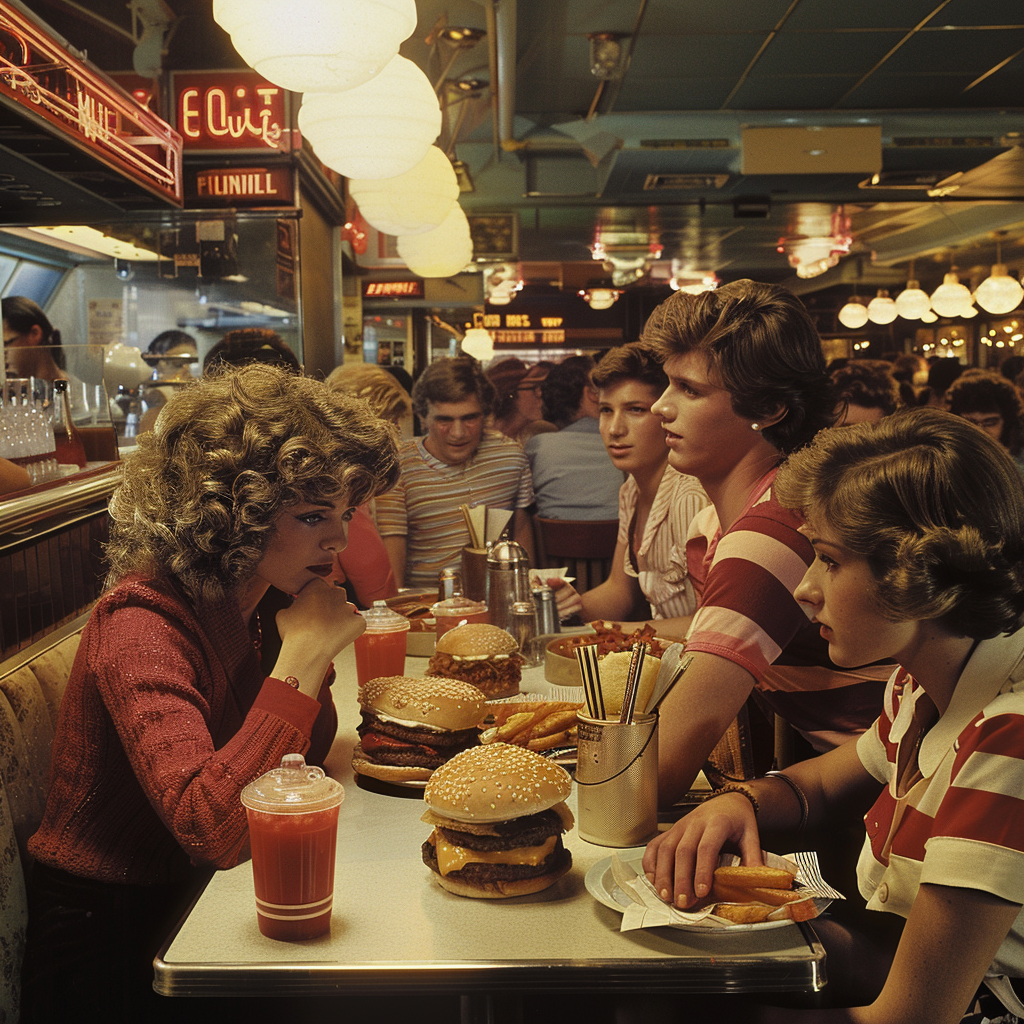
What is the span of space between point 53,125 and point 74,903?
2831mm

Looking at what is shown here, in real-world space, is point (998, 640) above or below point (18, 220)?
below

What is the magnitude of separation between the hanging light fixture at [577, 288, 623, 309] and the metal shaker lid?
15.5 m

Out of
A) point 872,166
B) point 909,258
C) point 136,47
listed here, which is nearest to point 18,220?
point 136,47

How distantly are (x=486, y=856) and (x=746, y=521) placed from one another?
0.86 metres

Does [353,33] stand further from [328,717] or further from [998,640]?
[998,640]

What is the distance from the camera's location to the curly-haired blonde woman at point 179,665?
5.01ft

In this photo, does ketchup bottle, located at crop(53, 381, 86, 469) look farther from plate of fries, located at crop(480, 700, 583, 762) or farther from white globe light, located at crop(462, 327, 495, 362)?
white globe light, located at crop(462, 327, 495, 362)

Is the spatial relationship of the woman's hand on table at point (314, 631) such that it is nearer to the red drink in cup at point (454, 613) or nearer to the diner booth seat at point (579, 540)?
the red drink in cup at point (454, 613)

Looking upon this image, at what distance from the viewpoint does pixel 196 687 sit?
166cm

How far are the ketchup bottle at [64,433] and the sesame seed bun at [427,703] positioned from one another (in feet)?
6.65

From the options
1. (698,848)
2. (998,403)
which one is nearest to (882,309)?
(998,403)

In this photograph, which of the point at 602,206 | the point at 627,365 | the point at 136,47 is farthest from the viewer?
the point at 602,206

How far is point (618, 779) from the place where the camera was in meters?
1.53

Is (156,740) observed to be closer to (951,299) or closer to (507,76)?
(507,76)
